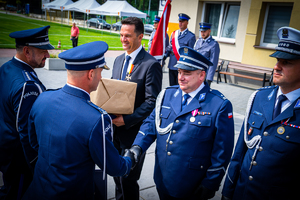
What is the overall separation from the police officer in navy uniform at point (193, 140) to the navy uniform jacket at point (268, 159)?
173 mm

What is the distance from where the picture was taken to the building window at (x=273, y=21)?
9.43 metres

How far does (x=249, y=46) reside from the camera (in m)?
10.2

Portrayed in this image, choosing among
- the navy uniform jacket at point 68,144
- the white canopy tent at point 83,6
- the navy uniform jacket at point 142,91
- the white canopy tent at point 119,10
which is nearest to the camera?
the navy uniform jacket at point 68,144

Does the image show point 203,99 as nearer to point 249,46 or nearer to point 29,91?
point 29,91

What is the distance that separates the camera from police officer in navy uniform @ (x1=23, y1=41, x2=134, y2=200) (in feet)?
5.63

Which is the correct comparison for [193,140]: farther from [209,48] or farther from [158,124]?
[209,48]

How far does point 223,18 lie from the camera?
1120 cm

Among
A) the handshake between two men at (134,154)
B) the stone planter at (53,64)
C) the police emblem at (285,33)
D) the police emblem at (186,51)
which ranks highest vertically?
the police emblem at (285,33)

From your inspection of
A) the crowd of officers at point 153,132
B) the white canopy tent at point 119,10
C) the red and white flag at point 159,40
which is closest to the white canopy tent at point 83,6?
the white canopy tent at point 119,10

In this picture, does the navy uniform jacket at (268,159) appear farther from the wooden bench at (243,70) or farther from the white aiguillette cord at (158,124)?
the wooden bench at (243,70)

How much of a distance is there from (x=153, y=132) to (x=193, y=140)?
1.70 feet

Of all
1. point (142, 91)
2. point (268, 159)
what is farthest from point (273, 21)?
point (268, 159)

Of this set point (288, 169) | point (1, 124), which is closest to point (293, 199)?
point (288, 169)

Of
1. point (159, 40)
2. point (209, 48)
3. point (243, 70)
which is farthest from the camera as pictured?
point (243, 70)
